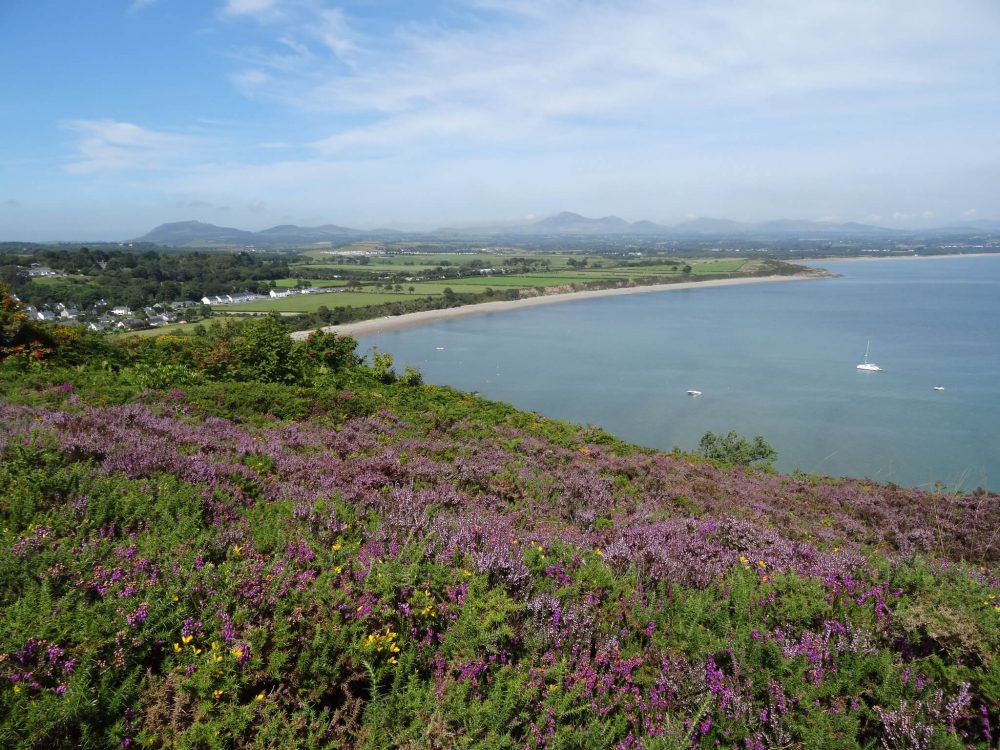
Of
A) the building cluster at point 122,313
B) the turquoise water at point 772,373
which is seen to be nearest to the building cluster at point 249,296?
the building cluster at point 122,313

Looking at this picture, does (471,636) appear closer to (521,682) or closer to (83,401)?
(521,682)

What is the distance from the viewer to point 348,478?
4441 mm

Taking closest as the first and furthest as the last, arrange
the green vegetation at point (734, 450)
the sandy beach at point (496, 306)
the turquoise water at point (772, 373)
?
the green vegetation at point (734, 450)
the turquoise water at point (772, 373)
the sandy beach at point (496, 306)

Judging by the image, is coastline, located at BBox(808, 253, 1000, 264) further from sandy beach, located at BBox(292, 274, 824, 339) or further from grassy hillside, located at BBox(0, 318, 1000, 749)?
grassy hillside, located at BBox(0, 318, 1000, 749)

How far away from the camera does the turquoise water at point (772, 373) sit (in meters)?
28.1

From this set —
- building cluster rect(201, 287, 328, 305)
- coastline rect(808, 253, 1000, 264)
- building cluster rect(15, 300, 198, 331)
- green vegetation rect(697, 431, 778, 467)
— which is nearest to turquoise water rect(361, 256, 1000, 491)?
green vegetation rect(697, 431, 778, 467)

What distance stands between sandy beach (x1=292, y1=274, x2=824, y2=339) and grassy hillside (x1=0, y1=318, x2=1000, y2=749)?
32.4 m

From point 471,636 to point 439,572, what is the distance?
16.7 inches

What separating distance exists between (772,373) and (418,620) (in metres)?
45.4

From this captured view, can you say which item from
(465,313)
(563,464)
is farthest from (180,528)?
(465,313)

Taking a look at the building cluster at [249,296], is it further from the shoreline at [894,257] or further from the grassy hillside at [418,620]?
the shoreline at [894,257]

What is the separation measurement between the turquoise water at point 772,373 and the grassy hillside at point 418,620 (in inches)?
265

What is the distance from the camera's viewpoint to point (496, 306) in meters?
79.2

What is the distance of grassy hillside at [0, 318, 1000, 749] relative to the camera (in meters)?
2.20
